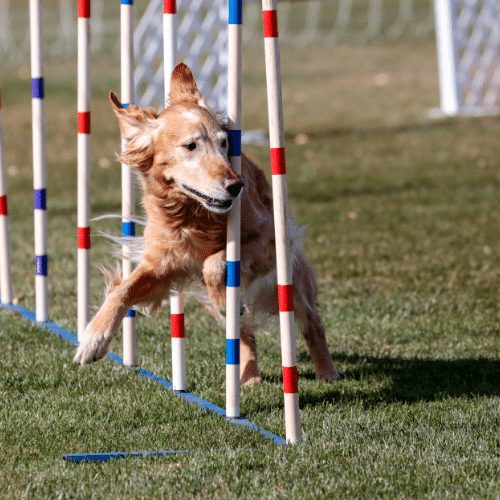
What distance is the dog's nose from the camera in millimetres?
4328

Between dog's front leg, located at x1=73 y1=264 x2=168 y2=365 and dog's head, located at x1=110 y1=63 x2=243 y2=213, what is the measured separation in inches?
15.1

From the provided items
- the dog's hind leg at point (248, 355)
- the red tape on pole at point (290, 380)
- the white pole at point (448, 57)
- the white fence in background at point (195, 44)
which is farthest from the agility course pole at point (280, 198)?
the white pole at point (448, 57)

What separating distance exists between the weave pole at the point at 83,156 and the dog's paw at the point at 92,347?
1.02 m

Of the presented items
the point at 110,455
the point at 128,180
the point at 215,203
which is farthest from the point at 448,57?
the point at 110,455

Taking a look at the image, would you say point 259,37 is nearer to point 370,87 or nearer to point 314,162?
point 370,87

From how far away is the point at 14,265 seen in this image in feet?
26.5

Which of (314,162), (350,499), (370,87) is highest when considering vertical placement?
(370,87)

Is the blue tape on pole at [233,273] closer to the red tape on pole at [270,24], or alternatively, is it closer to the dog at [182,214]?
the dog at [182,214]

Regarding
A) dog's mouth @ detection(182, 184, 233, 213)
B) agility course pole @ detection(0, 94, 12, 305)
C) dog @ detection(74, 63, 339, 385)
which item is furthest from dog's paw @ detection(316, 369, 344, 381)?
agility course pole @ detection(0, 94, 12, 305)

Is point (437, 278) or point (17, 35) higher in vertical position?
point (17, 35)

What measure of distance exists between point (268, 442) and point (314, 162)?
8.19 metres

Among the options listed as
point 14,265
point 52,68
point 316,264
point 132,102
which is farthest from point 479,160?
point 52,68

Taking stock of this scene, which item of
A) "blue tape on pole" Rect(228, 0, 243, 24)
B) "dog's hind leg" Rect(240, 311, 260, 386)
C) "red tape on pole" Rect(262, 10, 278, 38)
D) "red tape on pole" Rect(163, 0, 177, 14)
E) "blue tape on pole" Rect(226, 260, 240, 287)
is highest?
"red tape on pole" Rect(163, 0, 177, 14)

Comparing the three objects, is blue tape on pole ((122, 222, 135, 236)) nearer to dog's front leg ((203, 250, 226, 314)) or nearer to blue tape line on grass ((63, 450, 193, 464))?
dog's front leg ((203, 250, 226, 314))
